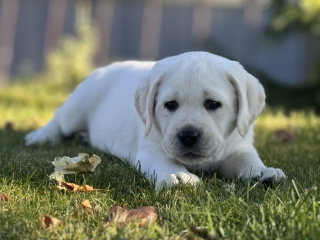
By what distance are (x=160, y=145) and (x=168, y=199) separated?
0.86 meters

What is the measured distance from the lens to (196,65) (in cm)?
350

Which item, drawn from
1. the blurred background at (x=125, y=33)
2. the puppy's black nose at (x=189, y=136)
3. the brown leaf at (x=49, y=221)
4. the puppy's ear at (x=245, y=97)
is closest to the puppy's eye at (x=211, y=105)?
the puppy's ear at (x=245, y=97)

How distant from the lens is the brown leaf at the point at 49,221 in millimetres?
2451

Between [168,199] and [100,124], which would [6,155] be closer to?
[100,124]

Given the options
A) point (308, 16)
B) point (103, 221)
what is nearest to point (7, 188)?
point (103, 221)

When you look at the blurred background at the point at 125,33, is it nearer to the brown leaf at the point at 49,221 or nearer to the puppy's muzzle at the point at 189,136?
the puppy's muzzle at the point at 189,136

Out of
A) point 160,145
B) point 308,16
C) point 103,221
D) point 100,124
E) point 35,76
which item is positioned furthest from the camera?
point 35,76

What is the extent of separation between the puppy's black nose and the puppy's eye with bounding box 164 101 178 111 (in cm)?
29

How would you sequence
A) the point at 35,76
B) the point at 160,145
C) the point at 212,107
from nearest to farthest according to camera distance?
1. the point at 212,107
2. the point at 160,145
3. the point at 35,76

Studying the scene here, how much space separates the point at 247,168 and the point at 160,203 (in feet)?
2.78

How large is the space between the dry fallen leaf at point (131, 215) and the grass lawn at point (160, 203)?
0.04m

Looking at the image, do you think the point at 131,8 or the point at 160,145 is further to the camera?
the point at 131,8

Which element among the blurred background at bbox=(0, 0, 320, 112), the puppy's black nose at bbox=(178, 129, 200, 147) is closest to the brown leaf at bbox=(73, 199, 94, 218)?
the puppy's black nose at bbox=(178, 129, 200, 147)

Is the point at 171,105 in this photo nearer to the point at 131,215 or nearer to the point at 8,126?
the point at 131,215
